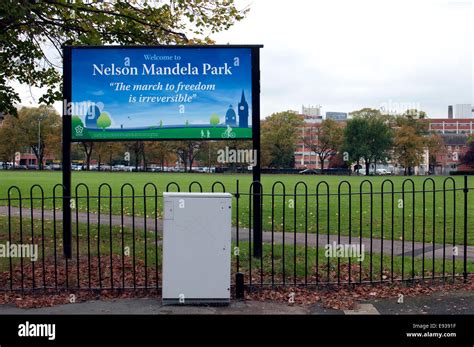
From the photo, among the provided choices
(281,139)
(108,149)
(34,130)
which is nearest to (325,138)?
(281,139)

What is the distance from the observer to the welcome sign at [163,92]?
864 cm

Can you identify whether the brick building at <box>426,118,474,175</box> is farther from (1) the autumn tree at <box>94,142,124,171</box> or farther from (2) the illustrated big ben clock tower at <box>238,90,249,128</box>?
(2) the illustrated big ben clock tower at <box>238,90,249,128</box>

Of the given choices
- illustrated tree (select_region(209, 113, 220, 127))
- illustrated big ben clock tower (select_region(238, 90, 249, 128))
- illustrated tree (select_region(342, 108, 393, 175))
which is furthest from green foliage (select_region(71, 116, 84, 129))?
illustrated tree (select_region(342, 108, 393, 175))

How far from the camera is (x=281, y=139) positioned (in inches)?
3755

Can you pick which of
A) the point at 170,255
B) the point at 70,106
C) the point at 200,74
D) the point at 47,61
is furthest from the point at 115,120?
the point at 47,61

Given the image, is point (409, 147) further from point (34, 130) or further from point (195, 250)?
point (195, 250)

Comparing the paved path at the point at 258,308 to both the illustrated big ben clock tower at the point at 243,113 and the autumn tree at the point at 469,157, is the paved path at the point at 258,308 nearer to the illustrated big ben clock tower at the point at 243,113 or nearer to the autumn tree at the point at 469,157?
the illustrated big ben clock tower at the point at 243,113

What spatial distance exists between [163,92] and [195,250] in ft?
11.2

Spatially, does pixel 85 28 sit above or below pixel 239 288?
above

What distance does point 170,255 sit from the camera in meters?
6.37

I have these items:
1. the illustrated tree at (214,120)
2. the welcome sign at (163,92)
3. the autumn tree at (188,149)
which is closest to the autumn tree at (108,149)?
the autumn tree at (188,149)

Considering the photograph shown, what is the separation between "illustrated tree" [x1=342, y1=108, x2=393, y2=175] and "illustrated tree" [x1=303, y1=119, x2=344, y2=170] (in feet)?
15.4

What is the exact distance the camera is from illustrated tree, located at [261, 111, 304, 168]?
3755 inches

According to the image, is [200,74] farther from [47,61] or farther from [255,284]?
[47,61]
